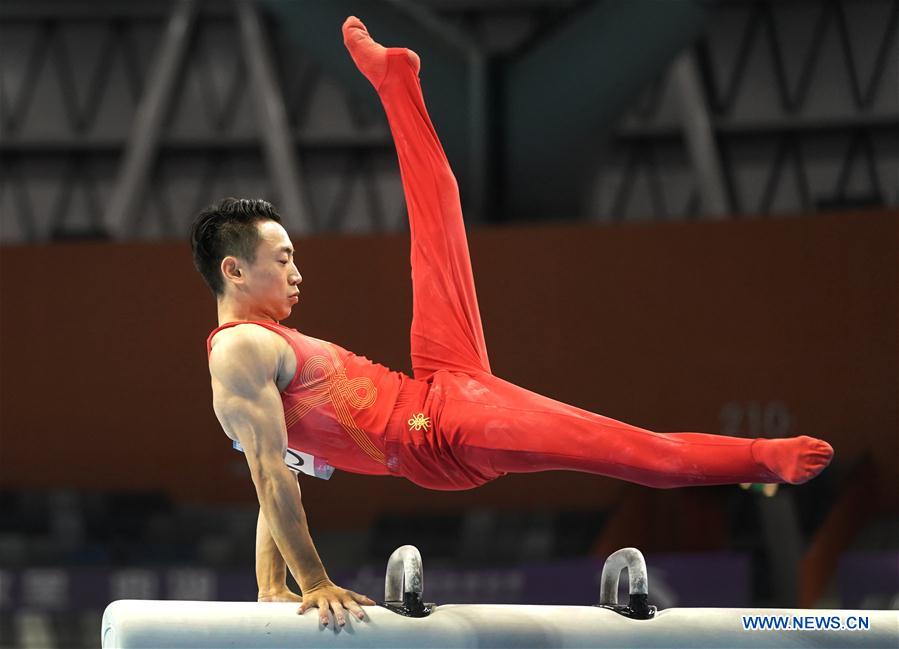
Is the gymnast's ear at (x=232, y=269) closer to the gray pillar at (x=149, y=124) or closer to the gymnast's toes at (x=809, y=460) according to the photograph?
the gymnast's toes at (x=809, y=460)

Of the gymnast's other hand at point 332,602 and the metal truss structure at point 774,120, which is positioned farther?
the metal truss structure at point 774,120

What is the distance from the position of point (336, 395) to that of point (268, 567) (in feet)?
1.96

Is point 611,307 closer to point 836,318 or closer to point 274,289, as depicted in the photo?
point 836,318

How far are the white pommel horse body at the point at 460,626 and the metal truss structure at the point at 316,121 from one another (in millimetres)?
10687

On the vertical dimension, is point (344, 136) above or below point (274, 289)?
above

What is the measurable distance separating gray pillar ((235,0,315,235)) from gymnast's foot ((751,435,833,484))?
11.3 m

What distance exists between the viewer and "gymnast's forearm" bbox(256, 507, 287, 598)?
339 cm

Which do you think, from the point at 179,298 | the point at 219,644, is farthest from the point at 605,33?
the point at 219,644

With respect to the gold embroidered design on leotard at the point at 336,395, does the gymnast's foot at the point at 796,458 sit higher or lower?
lower

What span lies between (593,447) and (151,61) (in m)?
12.9

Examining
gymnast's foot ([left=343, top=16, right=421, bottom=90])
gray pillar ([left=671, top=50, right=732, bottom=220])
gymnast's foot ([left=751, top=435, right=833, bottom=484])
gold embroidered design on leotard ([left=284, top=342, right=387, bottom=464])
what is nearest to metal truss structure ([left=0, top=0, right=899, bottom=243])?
gray pillar ([left=671, top=50, right=732, bottom=220])

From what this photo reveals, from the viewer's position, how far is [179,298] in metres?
11.2

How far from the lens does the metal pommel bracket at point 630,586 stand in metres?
3.12

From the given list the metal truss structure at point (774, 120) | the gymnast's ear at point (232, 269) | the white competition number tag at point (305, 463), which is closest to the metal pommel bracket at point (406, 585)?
the white competition number tag at point (305, 463)
